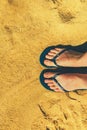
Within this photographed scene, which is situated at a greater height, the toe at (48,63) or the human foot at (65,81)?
the toe at (48,63)

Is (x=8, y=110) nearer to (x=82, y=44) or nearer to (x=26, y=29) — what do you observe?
(x=26, y=29)

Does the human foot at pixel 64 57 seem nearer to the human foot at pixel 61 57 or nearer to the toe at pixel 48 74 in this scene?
the human foot at pixel 61 57

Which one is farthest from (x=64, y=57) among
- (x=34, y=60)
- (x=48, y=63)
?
(x=34, y=60)

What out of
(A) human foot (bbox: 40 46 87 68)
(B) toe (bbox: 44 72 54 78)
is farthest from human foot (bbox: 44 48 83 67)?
(B) toe (bbox: 44 72 54 78)

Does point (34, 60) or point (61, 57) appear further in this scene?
point (61, 57)

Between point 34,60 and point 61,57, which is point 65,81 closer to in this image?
point 61,57

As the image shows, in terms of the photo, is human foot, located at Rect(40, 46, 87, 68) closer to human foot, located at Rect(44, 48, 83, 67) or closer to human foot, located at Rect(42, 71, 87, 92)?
human foot, located at Rect(44, 48, 83, 67)

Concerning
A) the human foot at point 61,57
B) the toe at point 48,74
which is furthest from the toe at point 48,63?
the toe at point 48,74
